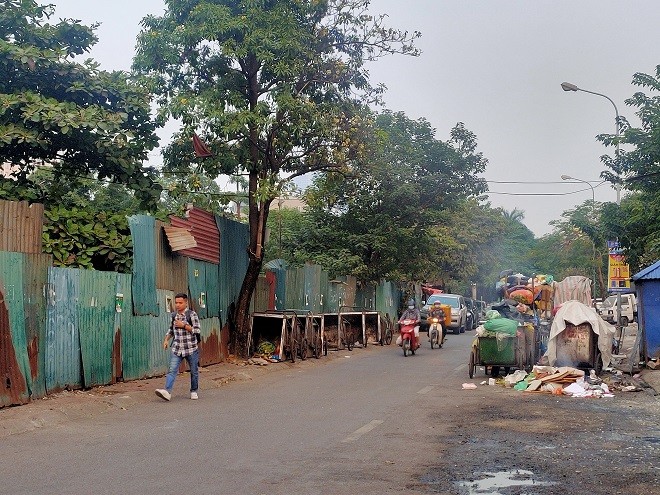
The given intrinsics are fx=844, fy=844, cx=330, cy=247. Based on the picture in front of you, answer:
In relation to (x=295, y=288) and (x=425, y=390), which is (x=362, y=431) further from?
(x=295, y=288)

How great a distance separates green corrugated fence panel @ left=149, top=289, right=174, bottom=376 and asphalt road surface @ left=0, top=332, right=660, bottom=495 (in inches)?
47.6

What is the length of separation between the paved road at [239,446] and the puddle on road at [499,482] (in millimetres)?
588

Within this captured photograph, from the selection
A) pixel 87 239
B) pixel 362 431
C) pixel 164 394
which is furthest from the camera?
pixel 87 239

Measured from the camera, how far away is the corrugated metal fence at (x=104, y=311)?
11.7m

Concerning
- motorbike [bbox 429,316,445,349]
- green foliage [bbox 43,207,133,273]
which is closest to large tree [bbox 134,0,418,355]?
green foliage [bbox 43,207,133,273]

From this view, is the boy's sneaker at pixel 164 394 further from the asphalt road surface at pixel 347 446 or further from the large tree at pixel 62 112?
the large tree at pixel 62 112

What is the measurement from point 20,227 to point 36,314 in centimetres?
128

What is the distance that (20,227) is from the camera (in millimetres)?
12055

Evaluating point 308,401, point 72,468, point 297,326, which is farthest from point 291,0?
point 72,468

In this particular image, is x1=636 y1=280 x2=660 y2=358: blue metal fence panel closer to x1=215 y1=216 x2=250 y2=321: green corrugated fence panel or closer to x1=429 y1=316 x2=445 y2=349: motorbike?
x1=429 y1=316 x2=445 y2=349: motorbike

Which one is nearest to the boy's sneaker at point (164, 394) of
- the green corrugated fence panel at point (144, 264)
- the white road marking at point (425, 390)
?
the green corrugated fence panel at point (144, 264)

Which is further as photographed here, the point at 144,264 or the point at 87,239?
the point at 144,264

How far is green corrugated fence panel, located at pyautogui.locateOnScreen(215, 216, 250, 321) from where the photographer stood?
2083cm

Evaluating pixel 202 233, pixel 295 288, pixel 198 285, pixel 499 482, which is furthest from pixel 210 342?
pixel 499 482
